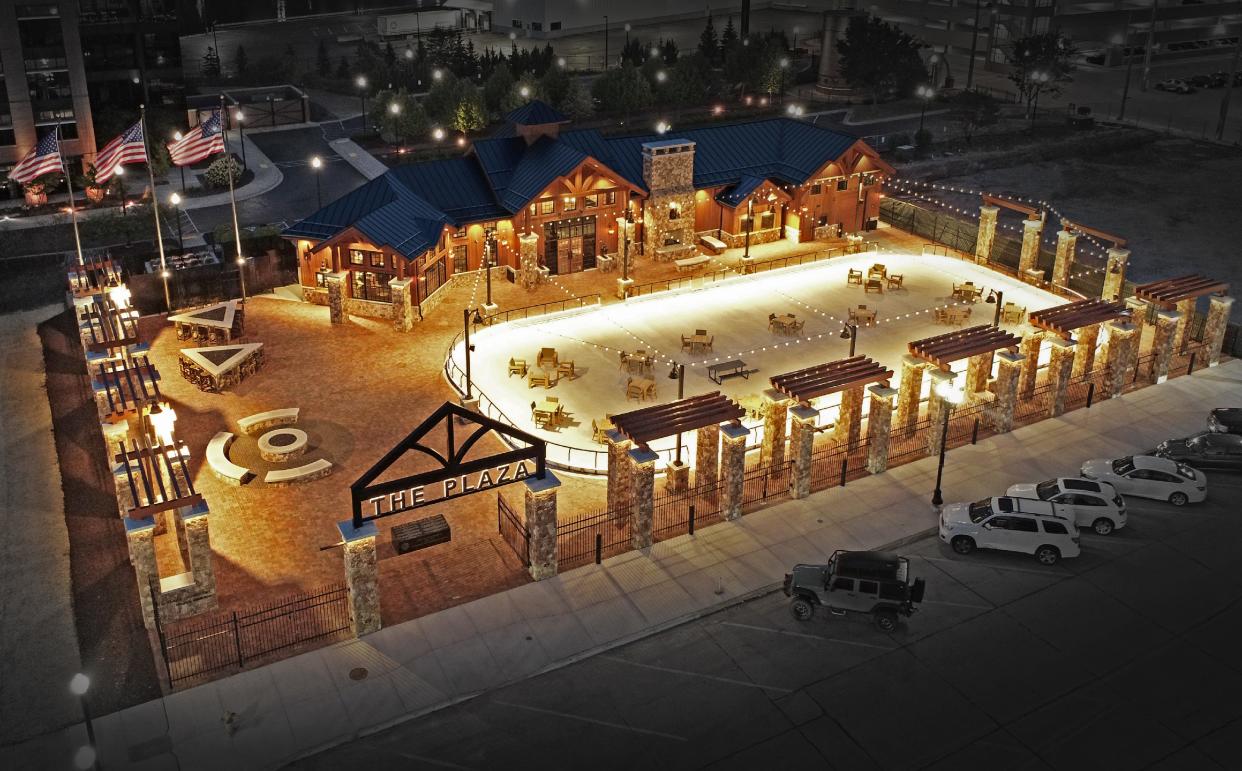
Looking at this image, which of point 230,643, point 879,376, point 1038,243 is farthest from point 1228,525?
point 230,643

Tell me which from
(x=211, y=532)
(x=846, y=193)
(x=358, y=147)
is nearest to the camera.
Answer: (x=211, y=532)

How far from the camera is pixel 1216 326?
181 ft

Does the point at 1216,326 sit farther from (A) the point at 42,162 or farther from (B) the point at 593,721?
(A) the point at 42,162

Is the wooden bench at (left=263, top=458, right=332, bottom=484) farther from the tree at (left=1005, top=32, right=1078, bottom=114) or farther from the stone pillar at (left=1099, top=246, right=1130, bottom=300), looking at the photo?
the tree at (left=1005, top=32, right=1078, bottom=114)

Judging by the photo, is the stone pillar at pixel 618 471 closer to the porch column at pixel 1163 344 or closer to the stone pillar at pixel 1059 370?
the stone pillar at pixel 1059 370

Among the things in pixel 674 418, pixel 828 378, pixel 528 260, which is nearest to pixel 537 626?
pixel 674 418

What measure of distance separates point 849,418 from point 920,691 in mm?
14730

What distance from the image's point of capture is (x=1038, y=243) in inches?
2584

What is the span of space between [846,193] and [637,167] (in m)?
13.1

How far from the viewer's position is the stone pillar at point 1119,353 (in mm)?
51250

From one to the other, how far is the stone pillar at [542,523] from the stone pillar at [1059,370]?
Answer: 78.7 ft

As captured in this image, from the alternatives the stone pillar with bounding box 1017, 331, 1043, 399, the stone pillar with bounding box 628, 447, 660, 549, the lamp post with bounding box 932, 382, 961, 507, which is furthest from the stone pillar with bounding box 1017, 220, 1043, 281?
the stone pillar with bounding box 628, 447, 660, 549

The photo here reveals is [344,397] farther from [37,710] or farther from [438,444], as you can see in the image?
[37,710]

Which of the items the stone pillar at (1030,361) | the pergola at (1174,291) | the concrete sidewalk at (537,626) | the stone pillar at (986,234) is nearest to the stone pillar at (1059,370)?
the stone pillar at (1030,361)
